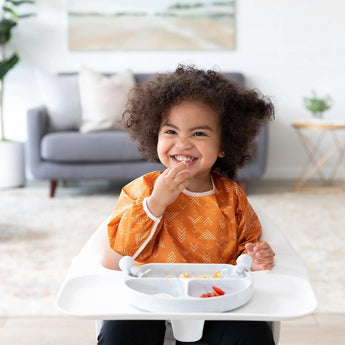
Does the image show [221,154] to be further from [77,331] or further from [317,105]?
[317,105]

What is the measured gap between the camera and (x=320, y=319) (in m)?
2.17

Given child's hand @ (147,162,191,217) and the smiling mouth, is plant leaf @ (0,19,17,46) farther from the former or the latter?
child's hand @ (147,162,191,217)

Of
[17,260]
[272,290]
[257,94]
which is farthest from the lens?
[17,260]

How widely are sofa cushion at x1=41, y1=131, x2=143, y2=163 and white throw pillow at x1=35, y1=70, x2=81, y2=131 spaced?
0.32 meters

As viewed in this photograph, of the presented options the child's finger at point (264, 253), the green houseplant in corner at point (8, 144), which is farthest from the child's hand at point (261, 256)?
the green houseplant in corner at point (8, 144)

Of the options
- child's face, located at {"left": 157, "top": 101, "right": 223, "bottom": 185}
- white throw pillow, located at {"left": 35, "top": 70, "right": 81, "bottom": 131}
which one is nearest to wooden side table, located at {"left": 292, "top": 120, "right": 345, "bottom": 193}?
white throw pillow, located at {"left": 35, "top": 70, "right": 81, "bottom": 131}

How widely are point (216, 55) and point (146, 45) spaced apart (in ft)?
1.79

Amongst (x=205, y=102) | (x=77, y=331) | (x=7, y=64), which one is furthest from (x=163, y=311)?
(x=7, y=64)

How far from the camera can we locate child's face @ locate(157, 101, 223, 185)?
1.43m

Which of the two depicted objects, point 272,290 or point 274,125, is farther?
point 274,125

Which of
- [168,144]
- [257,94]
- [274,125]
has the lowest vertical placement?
[274,125]

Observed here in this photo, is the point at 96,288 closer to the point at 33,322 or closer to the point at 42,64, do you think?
the point at 33,322

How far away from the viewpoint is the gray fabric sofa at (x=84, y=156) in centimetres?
421

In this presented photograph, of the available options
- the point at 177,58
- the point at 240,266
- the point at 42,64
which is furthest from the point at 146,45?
the point at 240,266
